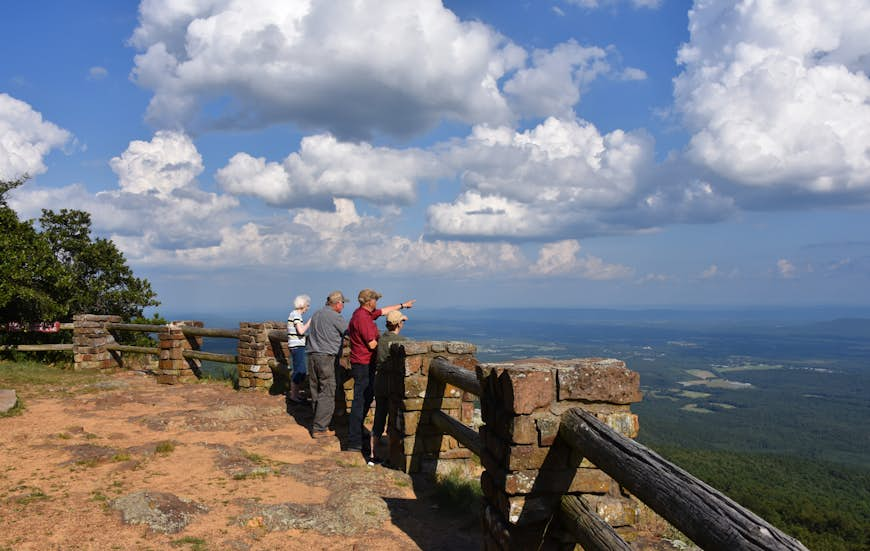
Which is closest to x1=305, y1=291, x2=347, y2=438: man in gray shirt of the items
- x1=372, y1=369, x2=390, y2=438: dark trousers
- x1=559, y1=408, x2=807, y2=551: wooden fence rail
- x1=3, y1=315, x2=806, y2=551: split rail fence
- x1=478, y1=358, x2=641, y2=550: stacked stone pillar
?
x1=372, y1=369, x2=390, y2=438: dark trousers

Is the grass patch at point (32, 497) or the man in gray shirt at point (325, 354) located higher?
the man in gray shirt at point (325, 354)

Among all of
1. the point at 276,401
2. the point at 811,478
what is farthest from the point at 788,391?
the point at 276,401

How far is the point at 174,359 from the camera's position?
14922 mm

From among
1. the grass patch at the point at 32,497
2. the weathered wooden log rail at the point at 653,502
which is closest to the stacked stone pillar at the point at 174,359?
the grass patch at the point at 32,497

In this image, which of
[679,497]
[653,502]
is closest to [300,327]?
[653,502]

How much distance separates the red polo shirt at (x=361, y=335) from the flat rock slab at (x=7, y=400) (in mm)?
7016

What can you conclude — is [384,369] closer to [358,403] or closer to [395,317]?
[358,403]

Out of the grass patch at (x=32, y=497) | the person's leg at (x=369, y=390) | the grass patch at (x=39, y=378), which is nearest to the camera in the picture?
the grass patch at (x=32, y=497)

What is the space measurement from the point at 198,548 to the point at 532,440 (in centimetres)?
356

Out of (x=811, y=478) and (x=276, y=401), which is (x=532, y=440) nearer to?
(x=276, y=401)

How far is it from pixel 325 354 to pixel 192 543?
14.6ft

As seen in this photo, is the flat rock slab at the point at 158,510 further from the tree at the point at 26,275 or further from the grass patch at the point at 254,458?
the tree at the point at 26,275

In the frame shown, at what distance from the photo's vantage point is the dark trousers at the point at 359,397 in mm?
8828

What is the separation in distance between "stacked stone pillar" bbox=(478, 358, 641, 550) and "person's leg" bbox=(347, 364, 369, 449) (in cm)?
448
